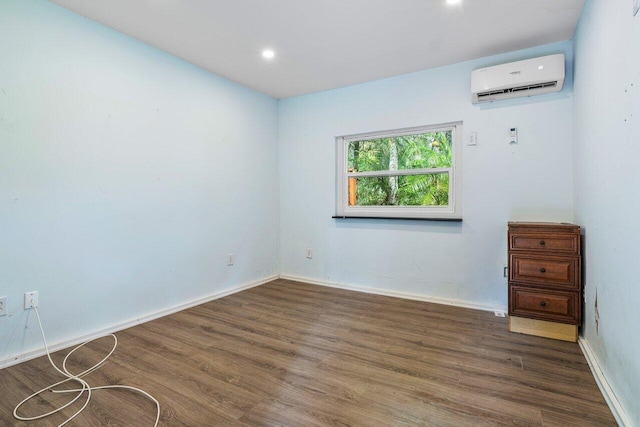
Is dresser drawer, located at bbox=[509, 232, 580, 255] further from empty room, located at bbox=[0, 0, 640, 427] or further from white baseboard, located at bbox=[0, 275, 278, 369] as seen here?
white baseboard, located at bbox=[0, 275, 278, 369]

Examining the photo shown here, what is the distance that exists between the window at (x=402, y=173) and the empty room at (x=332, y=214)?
2 cm

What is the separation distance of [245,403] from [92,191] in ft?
5.98

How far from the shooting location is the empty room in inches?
61.2

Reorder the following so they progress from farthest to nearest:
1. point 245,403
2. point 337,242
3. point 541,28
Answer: point 337,242 → point 541,28 → point 245,403

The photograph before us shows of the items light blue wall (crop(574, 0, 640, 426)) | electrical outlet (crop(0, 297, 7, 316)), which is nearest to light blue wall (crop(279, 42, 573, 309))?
light blue wall (crop(574, 0, 640, 426))

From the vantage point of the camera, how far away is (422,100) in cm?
314

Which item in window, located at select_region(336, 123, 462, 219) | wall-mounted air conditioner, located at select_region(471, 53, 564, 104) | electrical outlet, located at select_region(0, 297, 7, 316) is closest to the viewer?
electrical outlet, located at select_region(0, 297, 7, 316)

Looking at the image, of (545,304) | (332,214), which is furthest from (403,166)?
(545,304)

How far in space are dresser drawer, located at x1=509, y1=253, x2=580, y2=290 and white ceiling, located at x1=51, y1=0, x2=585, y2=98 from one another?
168 centimetres

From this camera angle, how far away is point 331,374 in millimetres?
1802

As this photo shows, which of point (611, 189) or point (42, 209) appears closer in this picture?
point (611, 189)

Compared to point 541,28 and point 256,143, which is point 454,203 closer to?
point 541,28

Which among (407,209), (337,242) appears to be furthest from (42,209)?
(407,209)

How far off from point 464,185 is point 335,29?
5.76 feet
